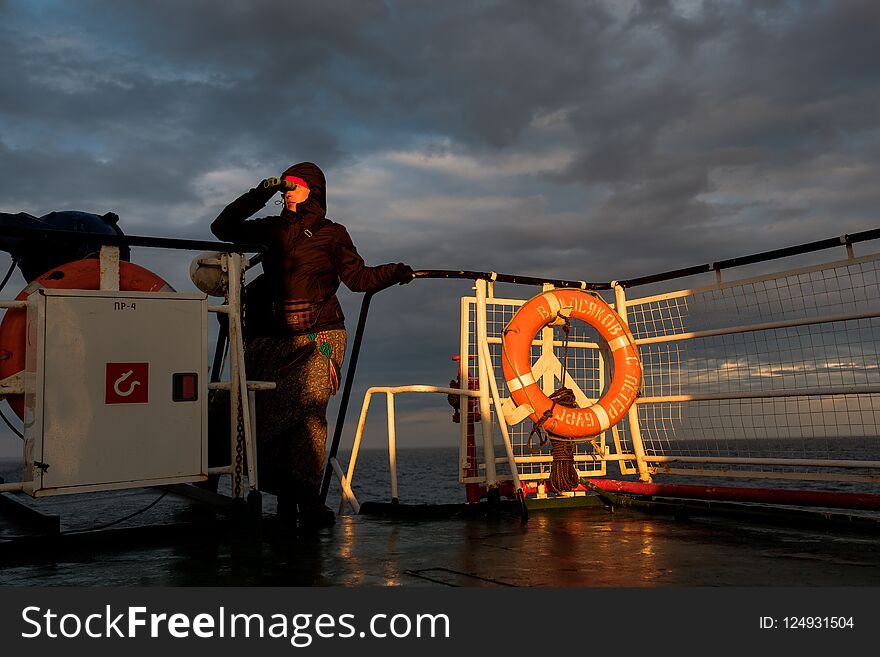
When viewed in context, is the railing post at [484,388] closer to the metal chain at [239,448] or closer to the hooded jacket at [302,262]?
the hooded jacket at [302,262]

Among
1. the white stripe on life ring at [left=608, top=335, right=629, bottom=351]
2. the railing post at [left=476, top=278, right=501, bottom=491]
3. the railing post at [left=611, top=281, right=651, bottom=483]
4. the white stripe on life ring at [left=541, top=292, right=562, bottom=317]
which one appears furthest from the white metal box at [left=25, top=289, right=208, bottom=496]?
the railing post at [left=611, top=281, right=651, bottom=483]

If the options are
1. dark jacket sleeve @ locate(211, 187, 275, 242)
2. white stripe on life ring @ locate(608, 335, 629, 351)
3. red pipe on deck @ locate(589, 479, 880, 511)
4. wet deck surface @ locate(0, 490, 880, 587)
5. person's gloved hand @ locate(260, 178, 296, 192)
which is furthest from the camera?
white stripe on life ring @ locate(608, 335, 629, 351)

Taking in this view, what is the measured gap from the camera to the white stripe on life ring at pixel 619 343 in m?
5.13

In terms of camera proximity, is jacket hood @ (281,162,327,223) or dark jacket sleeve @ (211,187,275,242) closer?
dark jacket sleeve @ (211,187,275,242)

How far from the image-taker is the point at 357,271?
14.5ft

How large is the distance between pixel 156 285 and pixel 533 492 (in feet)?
9.12

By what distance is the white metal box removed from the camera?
9.52 feet

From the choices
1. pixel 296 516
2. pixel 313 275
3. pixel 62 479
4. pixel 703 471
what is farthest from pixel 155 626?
pixel 703 471

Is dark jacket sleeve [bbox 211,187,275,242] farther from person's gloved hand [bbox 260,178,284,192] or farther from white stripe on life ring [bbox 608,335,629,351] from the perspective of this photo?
white stripe on life ring [bbox 608,335,629,351]

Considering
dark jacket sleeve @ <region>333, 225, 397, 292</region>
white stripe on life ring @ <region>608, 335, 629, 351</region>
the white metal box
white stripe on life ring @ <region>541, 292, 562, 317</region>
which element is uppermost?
dark jacket sleeve @ <region>333, 225, 397, 292</region>

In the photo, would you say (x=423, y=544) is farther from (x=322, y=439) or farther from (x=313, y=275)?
(x=313, y=275)

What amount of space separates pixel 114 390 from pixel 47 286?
551mm

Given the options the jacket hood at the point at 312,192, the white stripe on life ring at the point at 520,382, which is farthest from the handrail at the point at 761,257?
the jacket hood at the point at 312,192

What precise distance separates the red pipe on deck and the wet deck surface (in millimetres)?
166
